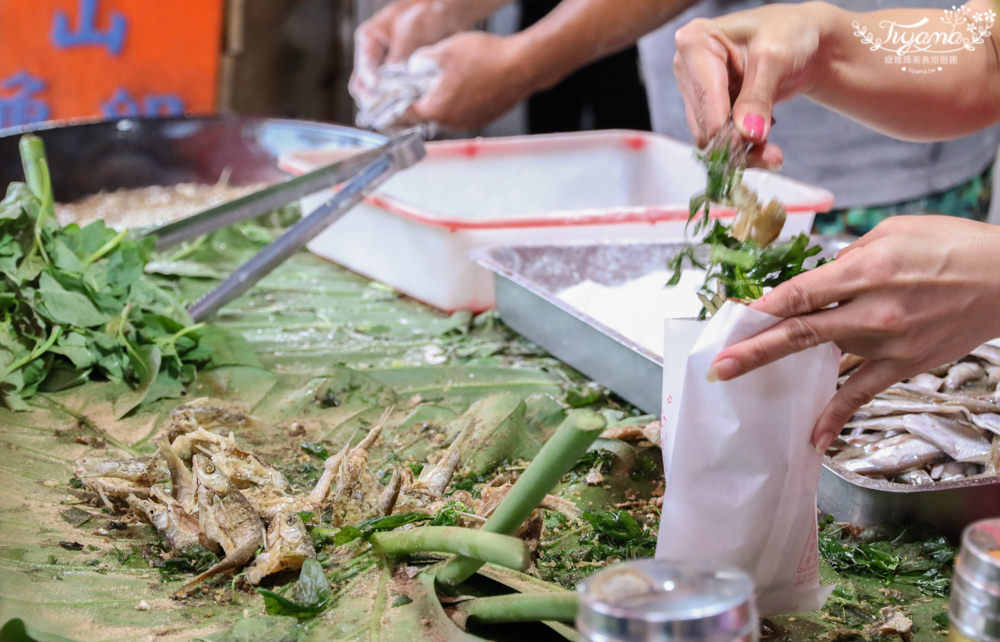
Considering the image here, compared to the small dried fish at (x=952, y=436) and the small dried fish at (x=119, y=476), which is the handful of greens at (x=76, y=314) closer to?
A: the small dried fish at (x=119, y=476)

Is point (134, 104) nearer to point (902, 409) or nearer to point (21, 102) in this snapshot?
point (21, 102)

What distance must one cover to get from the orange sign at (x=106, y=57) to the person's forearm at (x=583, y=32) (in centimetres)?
240

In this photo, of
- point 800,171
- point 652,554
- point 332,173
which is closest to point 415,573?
point 652,554

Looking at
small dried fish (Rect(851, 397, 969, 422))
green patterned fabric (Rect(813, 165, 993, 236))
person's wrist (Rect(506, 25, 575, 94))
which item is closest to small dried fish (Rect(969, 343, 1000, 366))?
small dried fish (Rect(851, 397, 969, 422))

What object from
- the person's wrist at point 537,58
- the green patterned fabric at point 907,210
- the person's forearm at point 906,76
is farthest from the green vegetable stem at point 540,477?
the person's wrist at point 537,58

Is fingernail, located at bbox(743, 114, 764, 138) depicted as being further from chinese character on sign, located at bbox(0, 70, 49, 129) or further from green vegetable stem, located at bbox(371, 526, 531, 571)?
chinese character on sign, located at bbox(0, 70, 49, 129)

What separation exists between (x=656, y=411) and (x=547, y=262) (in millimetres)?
617

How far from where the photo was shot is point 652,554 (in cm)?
133

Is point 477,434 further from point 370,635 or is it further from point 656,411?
point 370,635

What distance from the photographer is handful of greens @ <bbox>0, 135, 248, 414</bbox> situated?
1.86 m

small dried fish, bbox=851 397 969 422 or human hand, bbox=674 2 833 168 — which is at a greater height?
human hand, bbox=674 2 833 168

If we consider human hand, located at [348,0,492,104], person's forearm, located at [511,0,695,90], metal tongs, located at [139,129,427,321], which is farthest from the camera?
human hand, located at [348,0,492,104]

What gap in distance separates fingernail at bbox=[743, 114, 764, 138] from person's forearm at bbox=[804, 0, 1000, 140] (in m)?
0.36

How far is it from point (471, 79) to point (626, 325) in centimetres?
136
